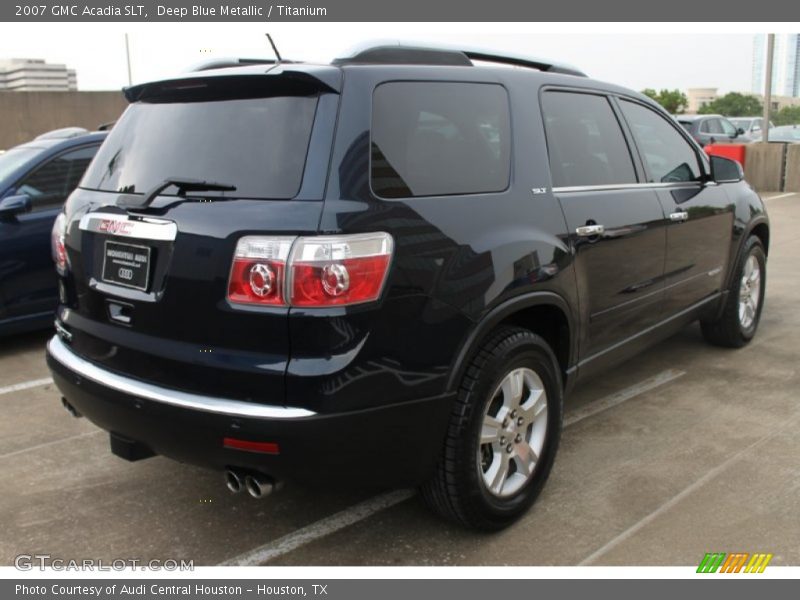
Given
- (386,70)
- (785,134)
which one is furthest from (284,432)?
Answer: (785,134)

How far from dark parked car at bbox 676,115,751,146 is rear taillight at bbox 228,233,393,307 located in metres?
16.8

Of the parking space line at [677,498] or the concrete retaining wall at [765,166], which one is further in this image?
the concrete retaining wall at [765,166]

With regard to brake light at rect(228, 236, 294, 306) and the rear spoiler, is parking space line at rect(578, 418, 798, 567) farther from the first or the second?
the rear spoiler

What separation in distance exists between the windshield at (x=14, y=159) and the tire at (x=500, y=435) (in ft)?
15.1

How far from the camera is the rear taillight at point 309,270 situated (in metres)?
2.49

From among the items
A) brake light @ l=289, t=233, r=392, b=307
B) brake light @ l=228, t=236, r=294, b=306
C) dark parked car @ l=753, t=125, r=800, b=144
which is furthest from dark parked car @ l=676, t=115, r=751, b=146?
brake light @ l=228, t=236, r=294, b=306

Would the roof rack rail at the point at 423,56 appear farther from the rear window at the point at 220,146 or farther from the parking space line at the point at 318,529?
the parking space line at the point at 318,529

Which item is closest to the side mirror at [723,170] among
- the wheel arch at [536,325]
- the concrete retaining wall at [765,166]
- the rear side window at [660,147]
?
the rear side window at [660,147]

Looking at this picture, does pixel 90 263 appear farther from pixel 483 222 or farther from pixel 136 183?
pixel 483 222

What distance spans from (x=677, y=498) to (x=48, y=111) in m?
32.3

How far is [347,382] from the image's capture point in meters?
2.54

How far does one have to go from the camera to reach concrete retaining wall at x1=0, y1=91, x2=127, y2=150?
29672 mm
